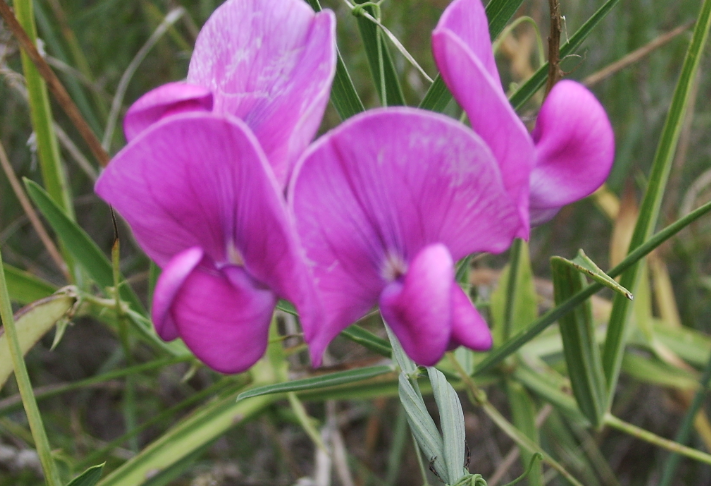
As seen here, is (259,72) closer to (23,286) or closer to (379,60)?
(379,60)

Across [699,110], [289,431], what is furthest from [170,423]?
[699,110]

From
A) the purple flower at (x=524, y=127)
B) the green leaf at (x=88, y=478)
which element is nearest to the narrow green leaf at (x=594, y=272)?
the purple flower at (x=524, y=127)

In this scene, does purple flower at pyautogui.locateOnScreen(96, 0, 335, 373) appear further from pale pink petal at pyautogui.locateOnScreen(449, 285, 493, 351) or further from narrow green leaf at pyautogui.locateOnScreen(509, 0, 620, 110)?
narrow green leaf at pyautogui.locateOnScreen(509, 0, 620, 110)

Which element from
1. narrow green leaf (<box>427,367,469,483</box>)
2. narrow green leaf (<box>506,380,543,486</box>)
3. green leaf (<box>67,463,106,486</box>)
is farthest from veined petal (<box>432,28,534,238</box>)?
narrow green leaf (<box>506,380,543,486</box>)

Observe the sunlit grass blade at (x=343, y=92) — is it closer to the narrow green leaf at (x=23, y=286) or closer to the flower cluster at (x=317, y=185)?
the flower cluster at (x=317, y=185)

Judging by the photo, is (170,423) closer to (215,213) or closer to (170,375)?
(170,375)

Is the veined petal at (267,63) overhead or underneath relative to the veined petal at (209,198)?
overhead

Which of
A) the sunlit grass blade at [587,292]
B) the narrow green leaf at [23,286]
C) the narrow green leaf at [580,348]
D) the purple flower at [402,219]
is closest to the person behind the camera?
the purple flower at [402,219]
